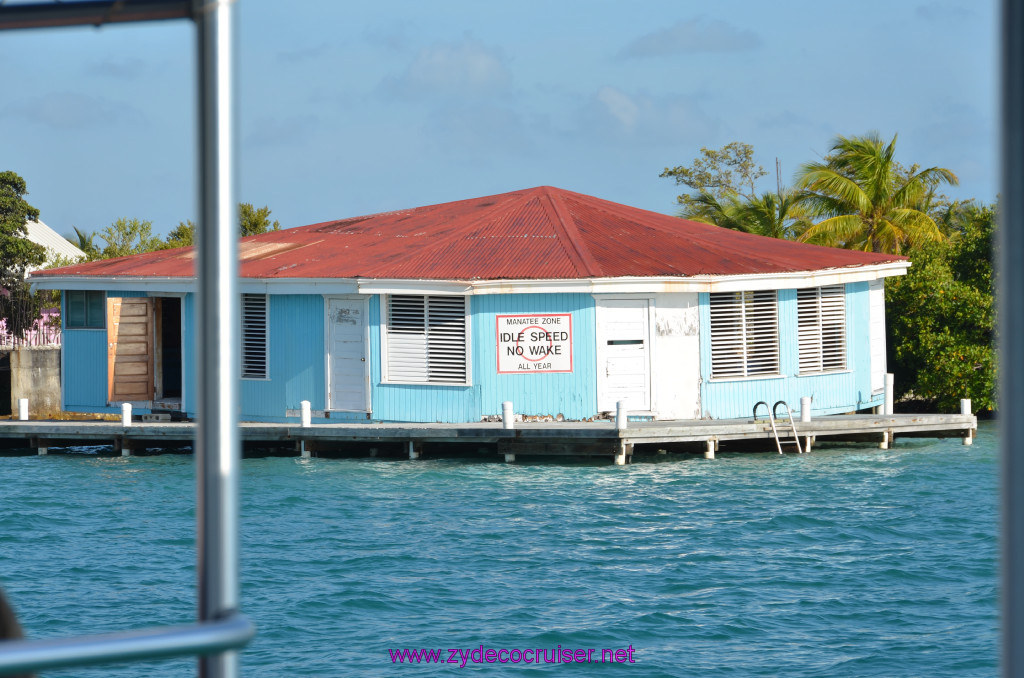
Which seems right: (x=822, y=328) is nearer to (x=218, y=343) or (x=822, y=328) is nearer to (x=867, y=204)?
(x=867, y=204)

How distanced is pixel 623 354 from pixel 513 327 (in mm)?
2170

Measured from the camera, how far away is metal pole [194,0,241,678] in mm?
2277

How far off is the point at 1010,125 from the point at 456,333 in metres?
20.4

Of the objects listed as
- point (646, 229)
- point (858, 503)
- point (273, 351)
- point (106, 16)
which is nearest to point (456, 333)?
point (273, 351)

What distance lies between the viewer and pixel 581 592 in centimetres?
1390

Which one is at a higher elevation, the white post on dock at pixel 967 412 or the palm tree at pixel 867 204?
the palm tree at pixel 867 204

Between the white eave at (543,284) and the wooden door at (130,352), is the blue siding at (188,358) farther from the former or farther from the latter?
the wooden door at (130,352)

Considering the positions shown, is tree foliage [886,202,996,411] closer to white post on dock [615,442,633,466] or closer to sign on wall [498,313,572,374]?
white post on dock [615,442,633,466]

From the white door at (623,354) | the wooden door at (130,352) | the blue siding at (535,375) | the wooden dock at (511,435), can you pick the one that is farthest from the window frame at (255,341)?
the white door at (623,354)

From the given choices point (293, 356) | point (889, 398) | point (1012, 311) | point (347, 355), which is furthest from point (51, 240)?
point (1012, 311)

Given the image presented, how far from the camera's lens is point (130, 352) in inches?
979

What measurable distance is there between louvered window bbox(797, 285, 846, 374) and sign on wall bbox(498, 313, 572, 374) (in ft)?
17.0

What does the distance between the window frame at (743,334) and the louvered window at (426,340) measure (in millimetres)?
4937

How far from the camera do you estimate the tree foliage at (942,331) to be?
27.7 metres
